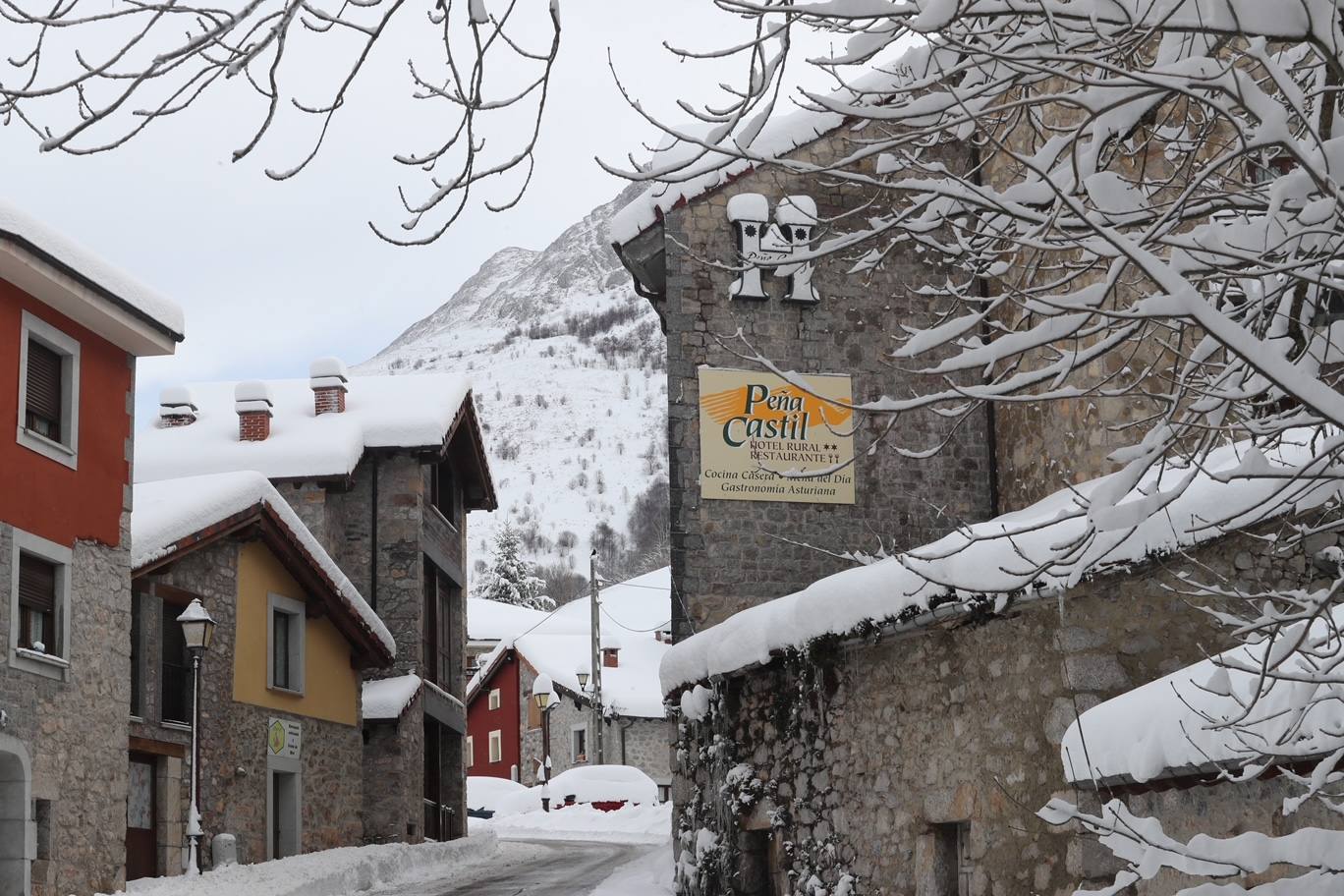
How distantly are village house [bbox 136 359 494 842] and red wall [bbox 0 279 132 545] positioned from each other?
7544mm

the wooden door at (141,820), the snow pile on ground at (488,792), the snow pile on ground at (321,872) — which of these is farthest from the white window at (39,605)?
the snow pile on ground at (488,792)

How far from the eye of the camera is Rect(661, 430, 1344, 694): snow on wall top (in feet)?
22.7

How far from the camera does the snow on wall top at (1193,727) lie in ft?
16.1

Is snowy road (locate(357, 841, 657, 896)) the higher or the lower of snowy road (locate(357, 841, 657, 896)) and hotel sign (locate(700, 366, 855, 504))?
the lower

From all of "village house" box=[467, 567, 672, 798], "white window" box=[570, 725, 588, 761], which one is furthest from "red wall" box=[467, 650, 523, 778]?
"white window" box=[570, 725, 588, 761]

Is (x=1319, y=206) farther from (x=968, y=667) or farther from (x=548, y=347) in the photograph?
(x=548, y=347)

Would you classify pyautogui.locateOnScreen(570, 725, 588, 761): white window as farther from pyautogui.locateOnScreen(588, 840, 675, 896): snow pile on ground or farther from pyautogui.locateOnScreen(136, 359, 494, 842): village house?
pyautogui.locateOnScreen(588, 840, 675, 896): snow pile on ground

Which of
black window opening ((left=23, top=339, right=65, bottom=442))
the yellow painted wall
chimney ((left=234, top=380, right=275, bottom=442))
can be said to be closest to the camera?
black window opening ((left=23, top=339, right=65, bottom=442))

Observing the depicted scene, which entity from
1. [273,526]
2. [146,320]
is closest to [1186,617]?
[146,320]

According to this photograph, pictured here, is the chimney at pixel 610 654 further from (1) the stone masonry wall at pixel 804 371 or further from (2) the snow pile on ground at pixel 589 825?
(1) the stone masonry wall at pixel 804 371

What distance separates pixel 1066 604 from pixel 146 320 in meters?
9.62

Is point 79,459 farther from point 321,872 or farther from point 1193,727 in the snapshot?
point 1193,727

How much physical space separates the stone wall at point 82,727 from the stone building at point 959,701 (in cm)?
551

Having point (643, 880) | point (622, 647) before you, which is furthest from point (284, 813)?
point (622, 647)
